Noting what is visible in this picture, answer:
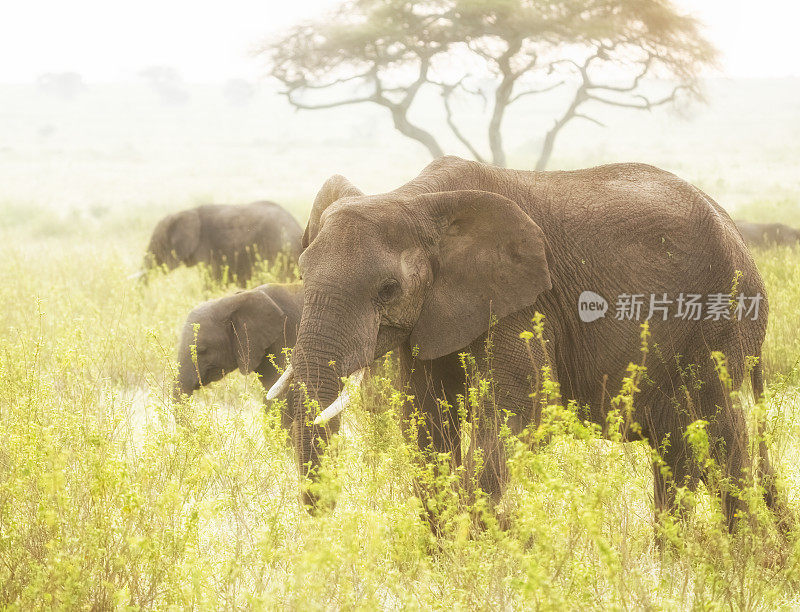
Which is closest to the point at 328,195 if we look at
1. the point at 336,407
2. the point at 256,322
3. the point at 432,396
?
the point at 432,396

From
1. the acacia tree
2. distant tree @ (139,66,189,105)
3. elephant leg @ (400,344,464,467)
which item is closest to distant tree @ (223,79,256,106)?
distant tree @ (139,66,189,105)

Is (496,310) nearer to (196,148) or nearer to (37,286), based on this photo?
(37,286)

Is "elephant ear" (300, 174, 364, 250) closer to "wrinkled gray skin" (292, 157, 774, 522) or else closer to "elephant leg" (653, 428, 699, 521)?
"wrinkled gray skin" (292, 157, 774, 522)

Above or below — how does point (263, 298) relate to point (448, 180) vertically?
below

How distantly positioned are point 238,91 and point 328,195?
270 ft

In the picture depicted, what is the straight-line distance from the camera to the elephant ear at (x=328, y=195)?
5.13 metres

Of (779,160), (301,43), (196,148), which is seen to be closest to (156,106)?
(196,148)

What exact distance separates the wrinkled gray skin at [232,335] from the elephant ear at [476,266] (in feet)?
7.92

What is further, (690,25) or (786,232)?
(690,25)

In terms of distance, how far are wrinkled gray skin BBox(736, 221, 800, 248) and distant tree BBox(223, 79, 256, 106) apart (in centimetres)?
7344

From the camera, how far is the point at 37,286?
1080 cm

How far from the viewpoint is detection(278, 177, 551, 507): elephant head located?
14.0 feet

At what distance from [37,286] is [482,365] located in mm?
7640

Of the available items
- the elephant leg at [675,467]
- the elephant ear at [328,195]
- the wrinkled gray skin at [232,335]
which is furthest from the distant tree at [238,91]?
the elephant leg at [675,467]
